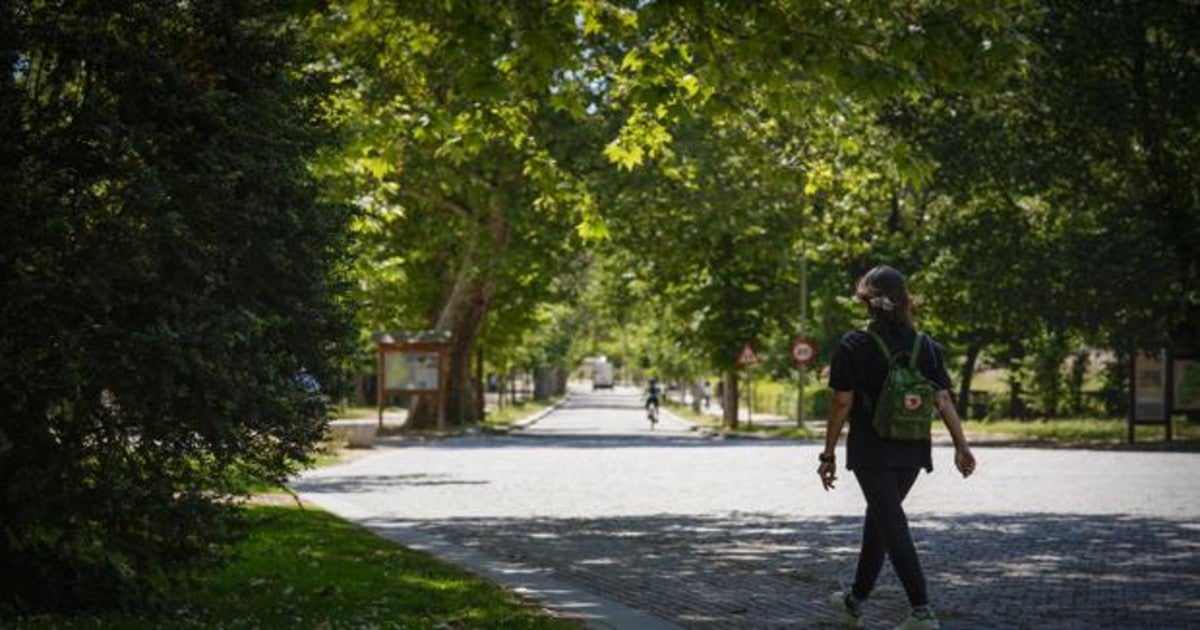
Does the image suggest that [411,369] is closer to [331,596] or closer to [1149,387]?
[1149,387]

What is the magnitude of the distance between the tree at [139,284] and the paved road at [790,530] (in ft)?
8.57

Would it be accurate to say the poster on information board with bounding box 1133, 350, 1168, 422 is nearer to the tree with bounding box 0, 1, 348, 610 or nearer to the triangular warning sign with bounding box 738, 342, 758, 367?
the triangular warning sign with bounding box 738, 342, 758, 367

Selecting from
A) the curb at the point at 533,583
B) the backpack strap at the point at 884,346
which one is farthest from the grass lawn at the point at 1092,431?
the backpack strap at the point at 884,346

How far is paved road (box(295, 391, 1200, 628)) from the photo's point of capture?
9266 mm

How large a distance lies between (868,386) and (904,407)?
245 millimetres

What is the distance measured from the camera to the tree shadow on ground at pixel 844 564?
8859 mm

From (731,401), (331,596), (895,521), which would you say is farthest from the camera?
(731,401)

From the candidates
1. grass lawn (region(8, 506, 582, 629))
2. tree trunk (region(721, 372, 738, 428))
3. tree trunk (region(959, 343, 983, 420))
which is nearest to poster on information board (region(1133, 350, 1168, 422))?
tree trunk (region(721, 372, 738, 428))

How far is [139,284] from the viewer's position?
7395 millimetres

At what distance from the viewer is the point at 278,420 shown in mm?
8055

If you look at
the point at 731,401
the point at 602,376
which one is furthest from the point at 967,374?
the point at 602,376

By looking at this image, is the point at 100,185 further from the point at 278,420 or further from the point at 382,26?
the point at 382,26

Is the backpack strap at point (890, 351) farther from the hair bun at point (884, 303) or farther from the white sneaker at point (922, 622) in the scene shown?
the white sneaker at point (922, 622)

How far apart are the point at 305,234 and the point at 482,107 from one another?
6.97 meters
